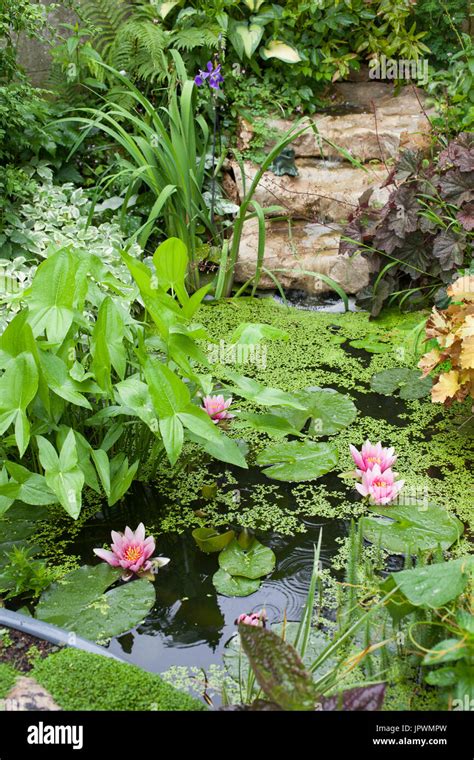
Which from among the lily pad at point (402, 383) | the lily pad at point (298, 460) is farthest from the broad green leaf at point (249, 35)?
the lily pad at point (298, 460)

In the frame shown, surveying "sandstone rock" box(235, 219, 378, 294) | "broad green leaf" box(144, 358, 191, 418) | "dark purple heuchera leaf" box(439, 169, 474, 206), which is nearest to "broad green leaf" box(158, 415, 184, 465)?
"broad green leaf" box(144, 358, 191, 418)

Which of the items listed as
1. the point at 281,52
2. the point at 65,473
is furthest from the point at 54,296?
the point at 281,52

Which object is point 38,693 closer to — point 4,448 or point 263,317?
point 4,448

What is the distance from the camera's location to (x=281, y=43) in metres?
5.04

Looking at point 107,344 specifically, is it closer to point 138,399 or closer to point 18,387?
point 138,399

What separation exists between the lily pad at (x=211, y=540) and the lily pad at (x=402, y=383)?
121 centimetres

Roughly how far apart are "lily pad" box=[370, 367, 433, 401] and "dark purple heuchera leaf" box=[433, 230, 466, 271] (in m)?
0.52

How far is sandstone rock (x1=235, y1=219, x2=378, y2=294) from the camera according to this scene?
163 inches

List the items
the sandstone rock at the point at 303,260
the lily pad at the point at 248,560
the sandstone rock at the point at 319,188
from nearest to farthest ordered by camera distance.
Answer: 1. the lily pad at the point at 248,560
2. the sandstone rock at the point at 303,260
3. the sandstone rock at the point at 319,188

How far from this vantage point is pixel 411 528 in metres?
2.35

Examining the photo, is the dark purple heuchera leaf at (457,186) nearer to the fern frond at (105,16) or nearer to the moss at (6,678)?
the fern frond at (105,16)

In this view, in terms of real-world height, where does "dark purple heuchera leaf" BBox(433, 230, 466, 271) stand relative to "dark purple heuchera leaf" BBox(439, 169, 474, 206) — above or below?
below

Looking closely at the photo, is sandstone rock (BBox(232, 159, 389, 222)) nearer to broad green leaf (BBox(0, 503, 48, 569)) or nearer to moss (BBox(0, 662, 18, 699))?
broad green leaf (BBox(0, 503, 48, 569))

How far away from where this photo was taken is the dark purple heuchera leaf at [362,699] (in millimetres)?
1456
